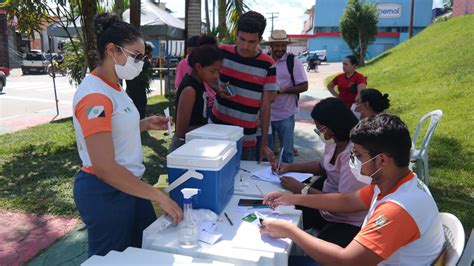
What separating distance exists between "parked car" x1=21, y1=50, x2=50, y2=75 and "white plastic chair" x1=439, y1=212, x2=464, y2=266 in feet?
84.0

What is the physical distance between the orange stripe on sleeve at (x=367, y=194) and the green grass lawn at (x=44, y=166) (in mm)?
2941

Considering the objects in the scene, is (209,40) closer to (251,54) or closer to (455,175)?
(251,54)

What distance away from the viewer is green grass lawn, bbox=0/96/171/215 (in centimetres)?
413

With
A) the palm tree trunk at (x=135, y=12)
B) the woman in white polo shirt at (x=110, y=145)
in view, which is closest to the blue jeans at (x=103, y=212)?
the woman in white polo shirt at (x=110, y=145)

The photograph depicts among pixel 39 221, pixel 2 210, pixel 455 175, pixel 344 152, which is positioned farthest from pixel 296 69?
pixel 2 210

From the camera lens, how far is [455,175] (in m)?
4.95

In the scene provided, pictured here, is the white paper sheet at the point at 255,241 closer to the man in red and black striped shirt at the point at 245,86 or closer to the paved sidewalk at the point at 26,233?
the man in red and black striped shirt at the point at 245,86

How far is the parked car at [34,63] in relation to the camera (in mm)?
23984

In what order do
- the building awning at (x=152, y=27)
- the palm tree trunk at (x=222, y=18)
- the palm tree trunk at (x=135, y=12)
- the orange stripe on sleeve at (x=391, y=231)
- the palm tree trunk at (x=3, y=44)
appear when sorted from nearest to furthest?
the orange stripe on sleeve at (x=391, y=231), the palm tree trunk at (x=135, y=12), the palm tree trunk at (x=222, y=18), the building awning at (x=152, y=27), the palm tree trunk at (x=3, y=44)

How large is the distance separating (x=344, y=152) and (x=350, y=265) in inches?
33.6

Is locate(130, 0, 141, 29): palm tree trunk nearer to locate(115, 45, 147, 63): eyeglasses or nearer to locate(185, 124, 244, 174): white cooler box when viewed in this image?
locate(185, 124, 244, 174): white cooler box

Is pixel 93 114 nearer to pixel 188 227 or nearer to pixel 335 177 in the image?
pixel 188 227

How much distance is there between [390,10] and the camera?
155 ft

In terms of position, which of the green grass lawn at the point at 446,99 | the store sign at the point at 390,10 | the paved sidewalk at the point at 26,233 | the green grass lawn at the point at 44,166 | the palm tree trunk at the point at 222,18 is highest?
the store sign at the point at 390,10
